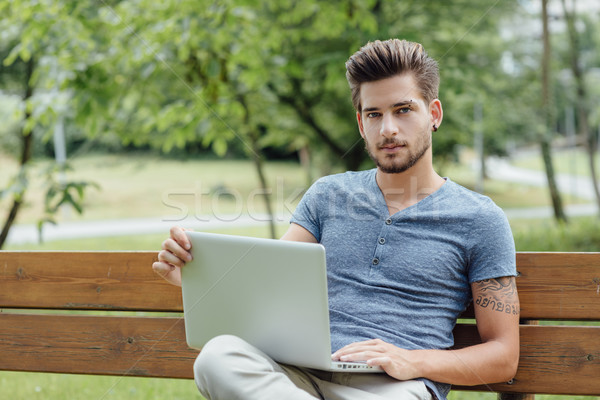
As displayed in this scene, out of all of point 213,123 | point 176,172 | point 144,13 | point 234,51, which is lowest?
point 176,172

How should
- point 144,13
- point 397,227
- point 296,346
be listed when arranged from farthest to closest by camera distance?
point 144,13 < point 397,227 < point 296,346

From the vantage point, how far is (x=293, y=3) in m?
5.52

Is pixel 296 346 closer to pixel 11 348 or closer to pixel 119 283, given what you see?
pixel 119 283

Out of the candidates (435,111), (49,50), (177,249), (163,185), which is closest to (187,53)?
(49,50)

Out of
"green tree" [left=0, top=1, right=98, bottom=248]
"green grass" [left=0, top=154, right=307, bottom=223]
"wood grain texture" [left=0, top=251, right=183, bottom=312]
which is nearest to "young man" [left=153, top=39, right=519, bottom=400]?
"wood grain texture" [left=0, top=251, right=183, bottom=312]

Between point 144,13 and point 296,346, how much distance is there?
11.1ft

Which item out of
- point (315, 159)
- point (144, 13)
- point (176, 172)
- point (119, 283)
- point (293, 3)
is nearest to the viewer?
point (119, 283)

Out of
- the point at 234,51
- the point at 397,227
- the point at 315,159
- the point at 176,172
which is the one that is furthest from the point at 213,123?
the point at 176,172

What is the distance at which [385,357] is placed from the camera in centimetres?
150

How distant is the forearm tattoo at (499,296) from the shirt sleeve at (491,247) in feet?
0.08

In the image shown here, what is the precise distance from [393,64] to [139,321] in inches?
46.3

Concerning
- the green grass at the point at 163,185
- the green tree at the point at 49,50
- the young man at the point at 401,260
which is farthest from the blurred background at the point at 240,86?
the green grass at the point at 163,185

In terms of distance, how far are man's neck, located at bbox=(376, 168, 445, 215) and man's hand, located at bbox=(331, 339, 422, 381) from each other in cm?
44

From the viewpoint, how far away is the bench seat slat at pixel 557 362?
1.79 metres
